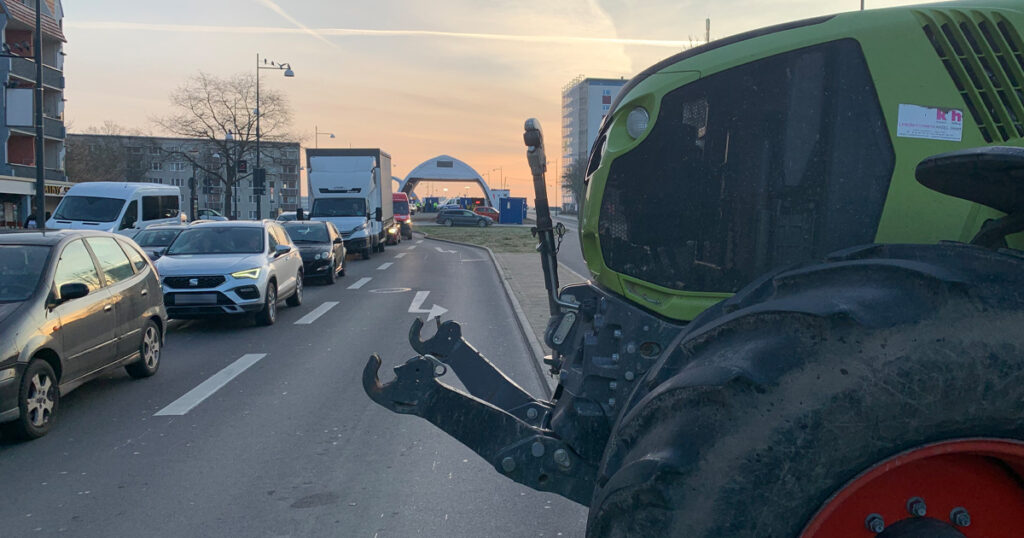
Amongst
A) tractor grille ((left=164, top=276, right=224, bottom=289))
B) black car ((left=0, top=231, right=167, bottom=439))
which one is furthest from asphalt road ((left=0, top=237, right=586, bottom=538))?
tractor grille ((left=164, top=276, right=224, bottom=289))

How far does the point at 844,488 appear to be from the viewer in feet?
5.51

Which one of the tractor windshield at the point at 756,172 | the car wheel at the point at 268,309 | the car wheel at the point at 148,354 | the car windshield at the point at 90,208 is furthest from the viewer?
the car windshield at the point at 90,208

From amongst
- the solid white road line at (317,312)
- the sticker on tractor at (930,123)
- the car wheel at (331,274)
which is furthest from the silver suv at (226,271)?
the sticker on tractor at (930,123)

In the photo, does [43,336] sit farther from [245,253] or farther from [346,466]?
[245,253]

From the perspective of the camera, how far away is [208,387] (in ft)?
26.4

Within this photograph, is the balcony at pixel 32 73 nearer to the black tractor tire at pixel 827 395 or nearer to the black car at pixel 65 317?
the black car at pixel 65 317

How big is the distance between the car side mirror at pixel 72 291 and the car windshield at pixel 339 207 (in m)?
21.6

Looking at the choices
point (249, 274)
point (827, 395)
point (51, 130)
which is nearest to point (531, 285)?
point (249, 274)

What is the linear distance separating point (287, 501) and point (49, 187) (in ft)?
153

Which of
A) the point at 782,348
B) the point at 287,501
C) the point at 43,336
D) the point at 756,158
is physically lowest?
the point at 287,501

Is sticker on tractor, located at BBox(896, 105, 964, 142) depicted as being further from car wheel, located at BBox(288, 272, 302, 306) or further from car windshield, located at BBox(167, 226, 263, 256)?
car wheel, located at BBox(288, 272, 302, 306)

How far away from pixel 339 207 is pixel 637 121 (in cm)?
2656

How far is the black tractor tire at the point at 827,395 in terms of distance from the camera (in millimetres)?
1635

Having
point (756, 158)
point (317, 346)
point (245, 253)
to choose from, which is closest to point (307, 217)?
point (245, 253)
